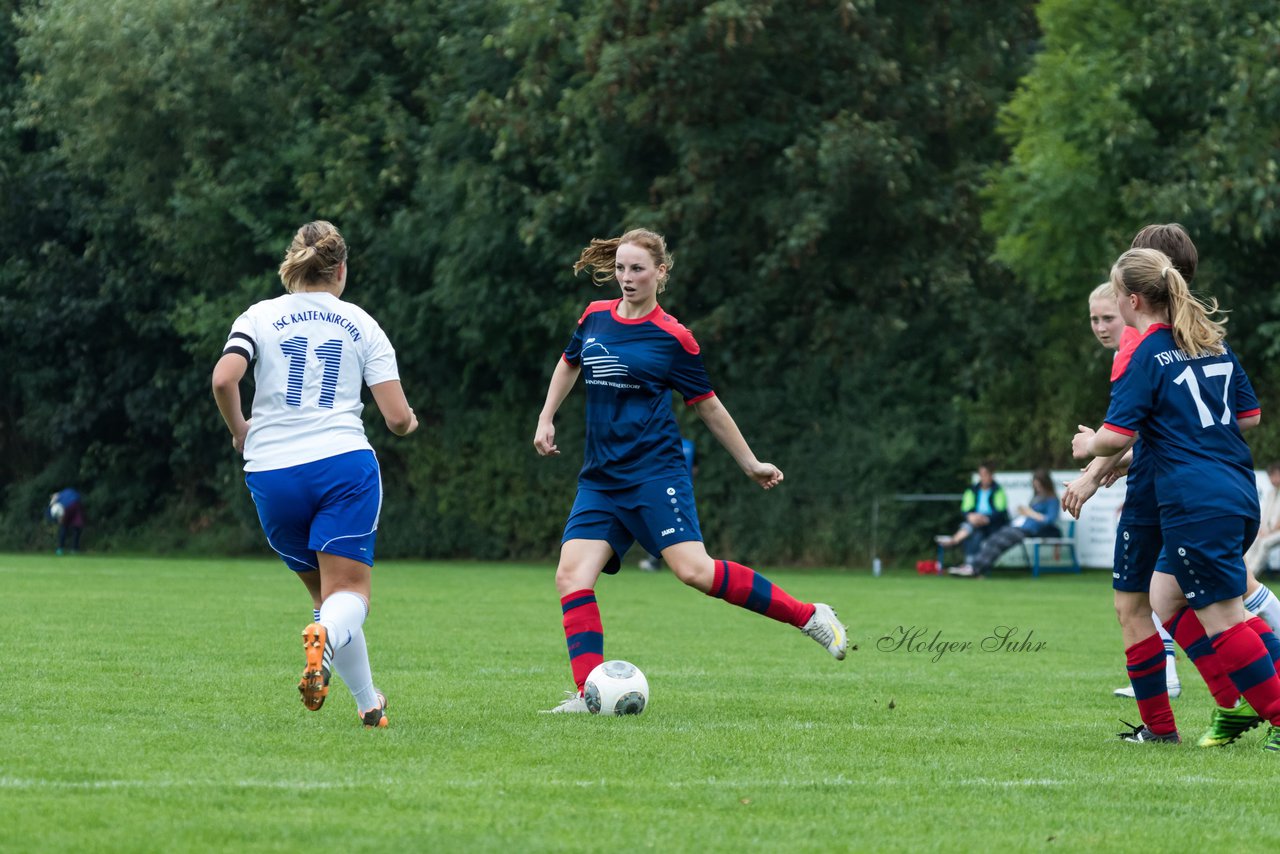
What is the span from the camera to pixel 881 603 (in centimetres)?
1719

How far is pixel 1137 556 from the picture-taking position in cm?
686

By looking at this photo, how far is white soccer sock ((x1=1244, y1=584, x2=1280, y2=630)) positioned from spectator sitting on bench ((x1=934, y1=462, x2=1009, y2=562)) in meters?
16.1

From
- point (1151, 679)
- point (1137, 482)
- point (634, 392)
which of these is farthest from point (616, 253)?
point (1151, 679)

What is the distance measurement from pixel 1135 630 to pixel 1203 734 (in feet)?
2.51

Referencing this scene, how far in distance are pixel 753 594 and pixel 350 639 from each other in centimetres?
204

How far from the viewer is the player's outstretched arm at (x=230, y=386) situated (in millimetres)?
6484

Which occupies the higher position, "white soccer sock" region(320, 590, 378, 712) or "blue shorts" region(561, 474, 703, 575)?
"blue shorts" region(561, 474, 703, 575)

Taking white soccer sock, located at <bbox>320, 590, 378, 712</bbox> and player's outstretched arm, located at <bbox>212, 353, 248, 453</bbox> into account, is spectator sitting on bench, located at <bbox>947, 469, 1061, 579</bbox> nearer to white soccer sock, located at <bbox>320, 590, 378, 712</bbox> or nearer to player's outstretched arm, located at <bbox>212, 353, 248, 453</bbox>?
white soccer sock, located at <bbox>320, 590, 378, 712</bbox>

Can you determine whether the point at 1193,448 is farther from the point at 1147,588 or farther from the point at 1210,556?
the point at 1147,588

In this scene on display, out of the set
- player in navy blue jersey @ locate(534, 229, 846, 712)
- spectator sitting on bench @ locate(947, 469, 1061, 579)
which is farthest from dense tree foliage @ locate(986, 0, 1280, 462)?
player in navy blue jersey @ locate(534, 229, 846, 712)

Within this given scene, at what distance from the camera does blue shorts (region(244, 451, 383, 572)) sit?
660cm

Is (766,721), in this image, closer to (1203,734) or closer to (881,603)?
(1203,734)

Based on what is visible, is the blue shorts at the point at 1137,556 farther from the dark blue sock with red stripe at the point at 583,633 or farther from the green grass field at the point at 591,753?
the dark blue sock with red stripe at the point at 583,633

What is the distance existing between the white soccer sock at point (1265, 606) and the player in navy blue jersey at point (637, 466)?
181 cm
